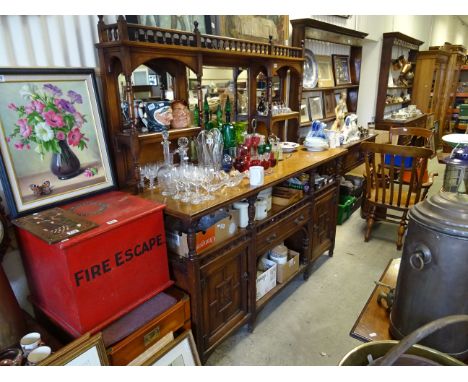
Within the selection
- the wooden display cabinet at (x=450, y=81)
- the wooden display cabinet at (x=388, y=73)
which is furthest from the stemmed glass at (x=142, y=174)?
the wooden display cabinet at (x=450, y=81)

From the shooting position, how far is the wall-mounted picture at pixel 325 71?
3.29 meters

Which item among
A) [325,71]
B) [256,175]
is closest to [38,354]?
[256,175]

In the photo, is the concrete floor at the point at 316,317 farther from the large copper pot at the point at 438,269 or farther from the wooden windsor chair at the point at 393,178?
the large copper pot at the point at 438,269

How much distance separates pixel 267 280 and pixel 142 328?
3.20 feet

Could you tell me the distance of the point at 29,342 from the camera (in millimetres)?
1127

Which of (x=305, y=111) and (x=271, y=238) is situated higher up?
(x=305, y=111)

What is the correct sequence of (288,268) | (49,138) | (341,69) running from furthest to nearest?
(341,69) → (288,268) → (49,138)

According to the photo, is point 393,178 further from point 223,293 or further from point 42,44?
point 42,44

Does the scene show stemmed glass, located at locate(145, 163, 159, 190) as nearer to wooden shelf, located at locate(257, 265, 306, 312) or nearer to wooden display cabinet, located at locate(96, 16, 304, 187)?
wooden display cabinet, located at locate(96, 16, 304, 187)

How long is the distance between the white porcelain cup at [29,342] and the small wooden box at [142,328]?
222 mm

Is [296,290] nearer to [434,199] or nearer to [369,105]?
[434,199]

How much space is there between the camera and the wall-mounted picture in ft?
10.8

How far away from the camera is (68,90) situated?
133cm

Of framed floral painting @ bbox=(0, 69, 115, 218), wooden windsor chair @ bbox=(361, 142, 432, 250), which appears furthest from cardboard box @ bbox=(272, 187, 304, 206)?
framed floral painting @ bbox=(0, 69, 115, 218)
